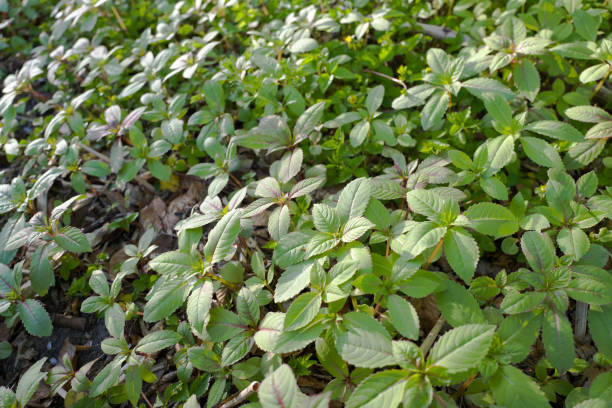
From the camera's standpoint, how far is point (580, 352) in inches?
72.6

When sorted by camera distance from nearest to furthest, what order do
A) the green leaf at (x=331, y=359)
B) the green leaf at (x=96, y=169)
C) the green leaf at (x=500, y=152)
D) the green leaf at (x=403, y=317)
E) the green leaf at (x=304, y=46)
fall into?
the green leaf at (x=403, y=317) < the green leaf at (x=331, y=359) < the green leaf at (x=500, y=152) < the green leaf at (x=96, y=169) < the green leaf at (x=304, y=46)

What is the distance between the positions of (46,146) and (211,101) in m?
1.20

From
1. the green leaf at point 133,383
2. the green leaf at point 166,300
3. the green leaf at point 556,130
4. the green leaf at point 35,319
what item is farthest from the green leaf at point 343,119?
the green leaf at point 35,319

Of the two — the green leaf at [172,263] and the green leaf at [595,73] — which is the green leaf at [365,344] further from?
the green leaf at [595,73]

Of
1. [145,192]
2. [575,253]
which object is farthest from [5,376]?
[575,253]

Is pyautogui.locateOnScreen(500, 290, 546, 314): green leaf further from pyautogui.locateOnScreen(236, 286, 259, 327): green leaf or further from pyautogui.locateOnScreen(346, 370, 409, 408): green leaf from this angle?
pyautogui.locateOnScreen(236, 286, 259, 327): green leaf

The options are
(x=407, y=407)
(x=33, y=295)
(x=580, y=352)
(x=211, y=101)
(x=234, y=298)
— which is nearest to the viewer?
(x=407, y=407)

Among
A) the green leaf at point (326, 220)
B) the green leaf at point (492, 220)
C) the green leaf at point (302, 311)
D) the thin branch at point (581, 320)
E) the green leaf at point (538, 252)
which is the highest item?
the green leaf at point (326, 220)

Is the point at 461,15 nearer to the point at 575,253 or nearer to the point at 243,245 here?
the point at 575,253

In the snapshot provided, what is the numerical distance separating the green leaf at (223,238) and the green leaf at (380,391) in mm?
835

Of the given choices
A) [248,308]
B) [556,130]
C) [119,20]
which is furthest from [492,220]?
[119,20]

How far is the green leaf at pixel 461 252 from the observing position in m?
1.59

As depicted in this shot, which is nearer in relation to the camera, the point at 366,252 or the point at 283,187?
the point at 366,252

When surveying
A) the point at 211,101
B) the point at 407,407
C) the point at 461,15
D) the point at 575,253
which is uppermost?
the point at 211,101
